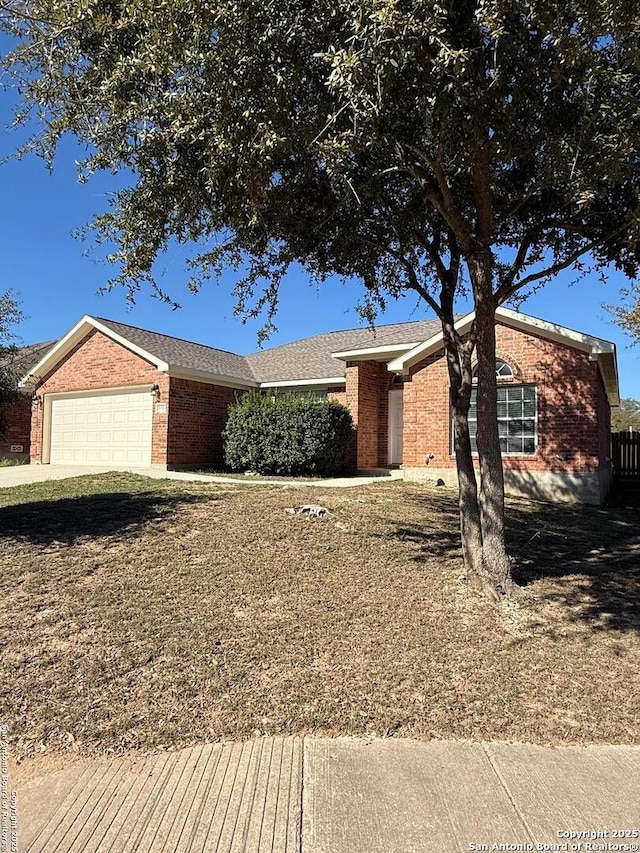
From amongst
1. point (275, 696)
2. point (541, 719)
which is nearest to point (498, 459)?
point (541, 719)

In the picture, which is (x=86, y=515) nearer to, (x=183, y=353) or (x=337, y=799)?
(x=337, y=799)

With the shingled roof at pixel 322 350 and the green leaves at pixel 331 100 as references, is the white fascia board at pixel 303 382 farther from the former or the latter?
the green leaves at pixel 331 100

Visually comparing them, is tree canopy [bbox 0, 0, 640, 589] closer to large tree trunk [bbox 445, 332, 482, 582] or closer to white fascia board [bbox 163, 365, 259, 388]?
large tree trunk [bbox 445, 332, 482, 582]

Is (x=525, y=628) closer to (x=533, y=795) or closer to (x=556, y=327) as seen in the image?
(x=533, y=795)

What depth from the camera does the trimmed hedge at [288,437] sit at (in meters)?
15.2

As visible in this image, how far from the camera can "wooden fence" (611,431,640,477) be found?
20594 mm

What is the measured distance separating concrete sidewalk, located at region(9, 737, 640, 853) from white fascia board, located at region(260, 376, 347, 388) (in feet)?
48.2

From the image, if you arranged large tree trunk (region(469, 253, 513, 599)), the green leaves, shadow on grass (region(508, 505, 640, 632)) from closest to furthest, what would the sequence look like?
1. the green leaves
2. shadow on grass (region(508, 505, 640, 632))
3. large tree trunk (region(469, 253, 513, 599))

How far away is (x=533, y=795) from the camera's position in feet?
9.43

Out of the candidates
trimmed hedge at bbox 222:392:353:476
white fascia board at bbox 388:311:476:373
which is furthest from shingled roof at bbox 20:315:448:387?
trimmed hedge at bbox 222:392:353:476

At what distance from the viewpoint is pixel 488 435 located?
5777mm

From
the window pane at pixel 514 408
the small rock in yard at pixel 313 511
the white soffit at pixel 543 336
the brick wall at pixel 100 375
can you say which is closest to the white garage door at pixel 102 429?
the brick wall at pixel 100 375

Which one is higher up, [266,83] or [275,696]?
[266,83]

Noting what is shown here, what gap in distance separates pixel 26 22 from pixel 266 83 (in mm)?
3041
